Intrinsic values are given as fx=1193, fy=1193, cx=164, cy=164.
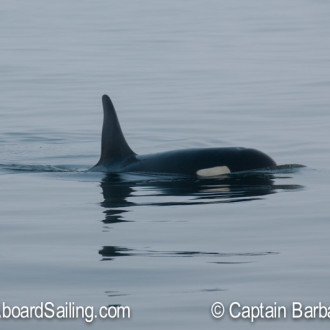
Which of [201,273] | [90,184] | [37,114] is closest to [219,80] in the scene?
[37,114]

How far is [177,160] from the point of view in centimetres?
1217

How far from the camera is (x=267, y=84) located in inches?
916

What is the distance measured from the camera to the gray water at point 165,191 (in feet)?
24.7

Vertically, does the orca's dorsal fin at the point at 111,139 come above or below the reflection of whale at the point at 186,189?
above

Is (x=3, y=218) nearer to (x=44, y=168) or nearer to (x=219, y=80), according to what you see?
(x=44, y=168)

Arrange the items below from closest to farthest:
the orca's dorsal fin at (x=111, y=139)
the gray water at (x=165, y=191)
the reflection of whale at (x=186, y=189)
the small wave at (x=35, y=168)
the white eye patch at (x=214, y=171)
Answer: the gray water at (x=165, y=191)
the reflection of whale at (x=186, y=189)
the white eye patch at (x=214, y=171)
the orca's dorsal fin at (x=111, y=139)
the small wave at (x=35, y=168)

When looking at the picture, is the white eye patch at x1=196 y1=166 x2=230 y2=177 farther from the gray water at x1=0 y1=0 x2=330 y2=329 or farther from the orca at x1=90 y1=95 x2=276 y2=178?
the gray water at x1=0 y1=0 x2=330 y2=329

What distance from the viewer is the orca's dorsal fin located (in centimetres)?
1255

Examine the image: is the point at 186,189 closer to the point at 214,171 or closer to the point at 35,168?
the point at 214,171

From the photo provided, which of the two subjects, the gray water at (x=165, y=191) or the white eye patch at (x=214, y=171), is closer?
the gray water at (x=165, y=191)

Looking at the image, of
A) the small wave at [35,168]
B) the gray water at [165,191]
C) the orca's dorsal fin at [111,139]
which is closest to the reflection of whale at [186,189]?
the gray water at [165,191]

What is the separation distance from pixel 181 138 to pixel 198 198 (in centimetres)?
532

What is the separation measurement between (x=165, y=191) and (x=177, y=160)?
90 cm

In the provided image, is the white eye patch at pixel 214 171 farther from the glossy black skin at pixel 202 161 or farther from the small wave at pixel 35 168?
the small wave at pixel 35 168
